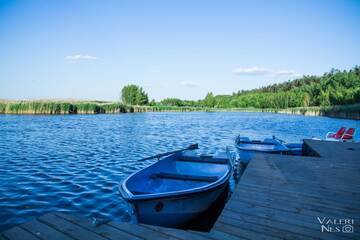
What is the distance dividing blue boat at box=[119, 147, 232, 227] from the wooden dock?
74 centimetres

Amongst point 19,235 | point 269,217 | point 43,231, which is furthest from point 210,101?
point 19,235

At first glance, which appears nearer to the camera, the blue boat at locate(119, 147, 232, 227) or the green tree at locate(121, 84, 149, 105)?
the blue boat at locate(119, 147, 232, 227)

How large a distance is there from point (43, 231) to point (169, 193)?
2.04 m

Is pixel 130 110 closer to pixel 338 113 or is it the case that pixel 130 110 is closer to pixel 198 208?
pixel 338 113

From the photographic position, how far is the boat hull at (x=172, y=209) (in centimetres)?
439

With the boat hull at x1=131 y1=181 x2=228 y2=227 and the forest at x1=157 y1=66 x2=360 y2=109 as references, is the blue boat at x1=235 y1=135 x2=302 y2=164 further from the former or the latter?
the forest at x1=157 y1=66 x2=360 y2=109

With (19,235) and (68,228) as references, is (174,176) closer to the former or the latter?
(68,228)

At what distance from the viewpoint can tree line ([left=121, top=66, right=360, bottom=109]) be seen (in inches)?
2748

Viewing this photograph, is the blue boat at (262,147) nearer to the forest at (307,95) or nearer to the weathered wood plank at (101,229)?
the weathered wood plank at (101,229)

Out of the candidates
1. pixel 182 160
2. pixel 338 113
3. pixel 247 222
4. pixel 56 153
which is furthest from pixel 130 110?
pixel 247 222

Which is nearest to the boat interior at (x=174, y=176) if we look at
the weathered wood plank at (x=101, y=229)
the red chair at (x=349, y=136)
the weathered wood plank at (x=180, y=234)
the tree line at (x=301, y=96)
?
the weathered wood plank at (x=101, y=229)

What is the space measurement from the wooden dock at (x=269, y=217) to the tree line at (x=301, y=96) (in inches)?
2444

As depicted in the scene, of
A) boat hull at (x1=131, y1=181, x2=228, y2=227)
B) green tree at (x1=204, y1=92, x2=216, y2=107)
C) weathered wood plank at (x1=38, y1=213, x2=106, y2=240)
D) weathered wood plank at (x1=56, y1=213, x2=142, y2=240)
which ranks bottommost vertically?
boat hull at (x1=131, y1=181, x2=228, y2=227)

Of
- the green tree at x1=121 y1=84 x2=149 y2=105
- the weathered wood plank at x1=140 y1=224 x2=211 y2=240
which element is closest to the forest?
the green tree at x1=121 y1=84 x2=149 y2=105
